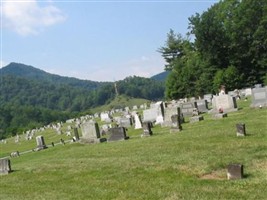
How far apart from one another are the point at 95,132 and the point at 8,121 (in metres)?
153

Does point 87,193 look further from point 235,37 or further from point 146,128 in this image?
point 235,37

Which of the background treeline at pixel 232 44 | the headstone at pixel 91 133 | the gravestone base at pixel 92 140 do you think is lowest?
the gravestone base at pixel 92 140

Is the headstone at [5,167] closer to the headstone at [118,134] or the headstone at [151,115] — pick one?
the headstone at [118,134]

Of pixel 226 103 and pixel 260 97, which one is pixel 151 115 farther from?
pixel 260 97

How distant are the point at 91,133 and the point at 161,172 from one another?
41.4 feet

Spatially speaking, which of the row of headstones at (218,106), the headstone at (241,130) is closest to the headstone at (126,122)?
the row of headstones at (218,106)

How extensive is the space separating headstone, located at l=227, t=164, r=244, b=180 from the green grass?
0.57 feet

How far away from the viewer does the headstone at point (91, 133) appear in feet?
78.7

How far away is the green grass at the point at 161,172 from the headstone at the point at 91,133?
560cm

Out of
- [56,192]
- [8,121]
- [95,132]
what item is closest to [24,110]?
[8,121]

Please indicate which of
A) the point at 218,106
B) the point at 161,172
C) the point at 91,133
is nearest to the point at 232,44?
the point at 218,106

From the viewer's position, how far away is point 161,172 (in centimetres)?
1209

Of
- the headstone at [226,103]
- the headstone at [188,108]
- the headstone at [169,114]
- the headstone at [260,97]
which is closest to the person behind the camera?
the headstone at [260,97]

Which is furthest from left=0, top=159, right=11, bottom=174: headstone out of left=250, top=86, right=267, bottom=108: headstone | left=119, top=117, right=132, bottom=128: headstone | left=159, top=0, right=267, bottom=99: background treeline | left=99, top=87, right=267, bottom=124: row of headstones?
left=159, top=0, right=267, bottom=99: background treeline
